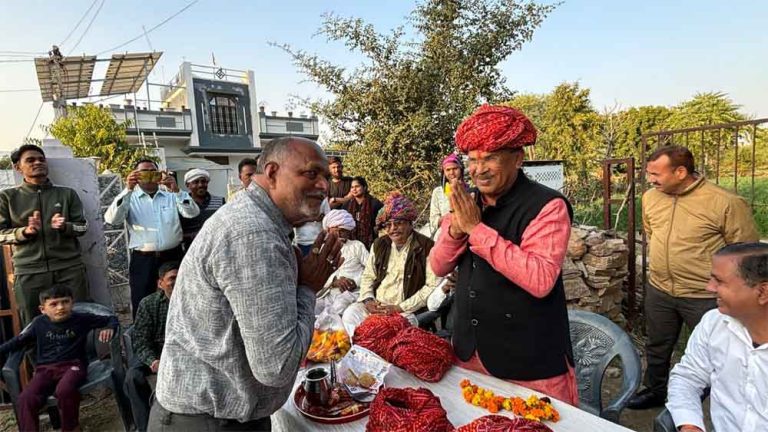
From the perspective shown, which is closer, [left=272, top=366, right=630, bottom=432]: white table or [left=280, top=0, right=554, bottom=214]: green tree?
[left=272, top=366, right=630, bottom=432]: white table

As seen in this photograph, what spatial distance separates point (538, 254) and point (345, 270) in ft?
10.6

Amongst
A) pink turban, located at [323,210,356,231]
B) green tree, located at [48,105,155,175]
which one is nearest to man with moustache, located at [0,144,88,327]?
pink turban, located at [323,210,356,231]

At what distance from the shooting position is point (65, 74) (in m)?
13.1

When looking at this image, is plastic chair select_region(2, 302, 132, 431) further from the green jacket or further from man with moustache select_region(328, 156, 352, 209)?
man with moustache select_region(328, 156, 352, 209)

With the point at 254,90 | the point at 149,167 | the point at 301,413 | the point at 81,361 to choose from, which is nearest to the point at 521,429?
the point at 301,413

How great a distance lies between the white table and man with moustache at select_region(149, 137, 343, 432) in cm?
37

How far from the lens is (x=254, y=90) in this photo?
76.0ft

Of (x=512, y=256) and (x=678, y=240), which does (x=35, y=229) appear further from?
(x=678, y=240)

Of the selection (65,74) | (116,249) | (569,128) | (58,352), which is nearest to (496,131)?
(58,352)

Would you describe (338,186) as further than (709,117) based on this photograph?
No

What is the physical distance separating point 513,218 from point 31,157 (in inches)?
173

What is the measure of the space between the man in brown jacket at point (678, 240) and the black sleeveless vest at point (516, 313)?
205cm

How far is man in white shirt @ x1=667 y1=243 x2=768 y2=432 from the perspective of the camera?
1.70 meters

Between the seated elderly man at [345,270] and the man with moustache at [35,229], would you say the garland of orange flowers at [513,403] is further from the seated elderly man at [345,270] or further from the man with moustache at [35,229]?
the man with moustache at [35,229]
